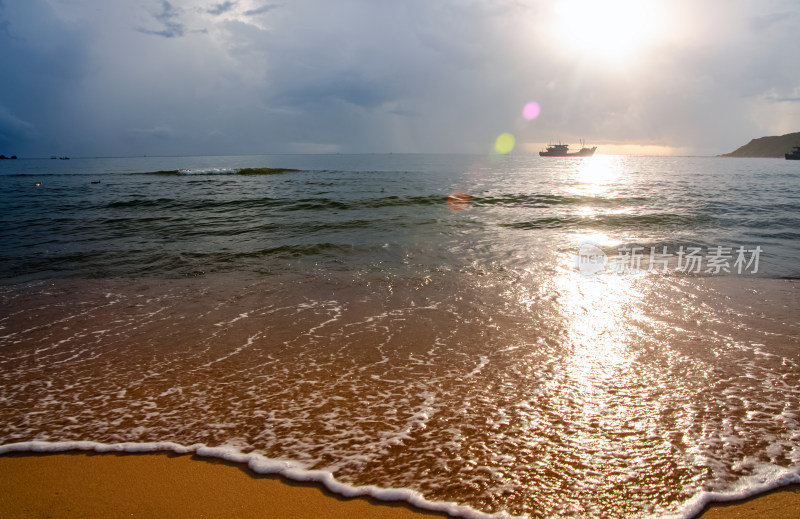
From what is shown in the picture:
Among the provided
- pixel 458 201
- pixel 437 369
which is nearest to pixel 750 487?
pixel 437 369

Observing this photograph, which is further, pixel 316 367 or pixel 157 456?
pixel 316 367

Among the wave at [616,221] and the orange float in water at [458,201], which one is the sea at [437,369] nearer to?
the wave at [616,221]

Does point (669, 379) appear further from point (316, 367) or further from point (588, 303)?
point (316, 367)

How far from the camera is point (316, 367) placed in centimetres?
459

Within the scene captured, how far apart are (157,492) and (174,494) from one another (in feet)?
0.42

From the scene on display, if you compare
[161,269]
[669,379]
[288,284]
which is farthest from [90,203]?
[669,379]

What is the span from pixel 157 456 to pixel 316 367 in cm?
171

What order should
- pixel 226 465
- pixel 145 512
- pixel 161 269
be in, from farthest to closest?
pixel 161 269 → pixel 226 465 → pixel 145 512

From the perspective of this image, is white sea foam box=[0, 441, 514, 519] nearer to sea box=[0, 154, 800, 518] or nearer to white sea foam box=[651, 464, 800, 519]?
sea box=[0, 154, 800, 518]

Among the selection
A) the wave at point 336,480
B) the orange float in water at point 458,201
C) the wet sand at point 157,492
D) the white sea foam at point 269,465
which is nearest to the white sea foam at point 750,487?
the wave at point 336,480

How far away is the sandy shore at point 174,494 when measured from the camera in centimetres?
266

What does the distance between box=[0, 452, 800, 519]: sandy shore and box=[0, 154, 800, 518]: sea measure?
4.1 inches

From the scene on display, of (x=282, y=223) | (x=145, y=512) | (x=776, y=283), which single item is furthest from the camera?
(x=282, y=223)

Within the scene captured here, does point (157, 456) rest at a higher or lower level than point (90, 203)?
lower
